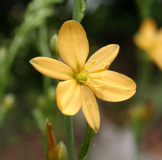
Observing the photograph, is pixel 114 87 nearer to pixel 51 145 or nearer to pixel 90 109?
pixel 90 109

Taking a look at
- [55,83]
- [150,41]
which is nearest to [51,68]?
[150,41]

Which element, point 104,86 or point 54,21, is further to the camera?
point 54,21

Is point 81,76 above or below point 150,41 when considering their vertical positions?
above

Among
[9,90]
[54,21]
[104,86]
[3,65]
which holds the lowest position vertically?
[9,90]

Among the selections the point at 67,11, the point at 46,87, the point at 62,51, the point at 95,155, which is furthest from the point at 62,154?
the point at 67,11

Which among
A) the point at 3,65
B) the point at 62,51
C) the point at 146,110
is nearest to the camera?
the point at 62,51

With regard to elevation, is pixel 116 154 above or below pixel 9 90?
below

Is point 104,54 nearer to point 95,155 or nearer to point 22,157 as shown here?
point 95,155
